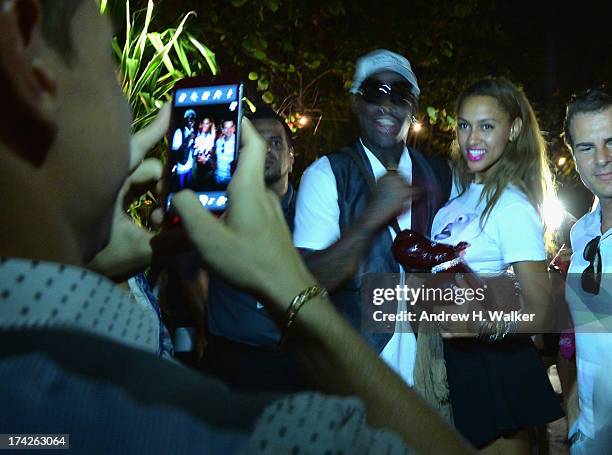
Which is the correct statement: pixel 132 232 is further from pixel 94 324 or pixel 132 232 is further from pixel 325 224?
pixel 325 224

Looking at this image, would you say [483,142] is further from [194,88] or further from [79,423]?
[79,423]

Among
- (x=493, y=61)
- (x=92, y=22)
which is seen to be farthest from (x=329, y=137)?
(x=92, y=22)

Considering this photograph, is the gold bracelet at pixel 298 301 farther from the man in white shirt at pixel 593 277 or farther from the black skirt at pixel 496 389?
the man in white shirt at pixel 593 277

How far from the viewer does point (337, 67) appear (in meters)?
8.88

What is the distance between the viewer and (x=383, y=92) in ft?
10.3

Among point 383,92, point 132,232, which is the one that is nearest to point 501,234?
point 383,92

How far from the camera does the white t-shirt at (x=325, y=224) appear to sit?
2.70m

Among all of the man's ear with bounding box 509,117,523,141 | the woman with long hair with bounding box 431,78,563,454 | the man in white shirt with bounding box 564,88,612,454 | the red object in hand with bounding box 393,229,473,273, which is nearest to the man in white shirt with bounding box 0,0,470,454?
the red object in hand with bounding box 393,229,473,273

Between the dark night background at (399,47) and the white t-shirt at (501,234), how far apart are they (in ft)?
11.5

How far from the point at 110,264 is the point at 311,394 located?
1033mm

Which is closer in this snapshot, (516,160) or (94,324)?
(94,324)

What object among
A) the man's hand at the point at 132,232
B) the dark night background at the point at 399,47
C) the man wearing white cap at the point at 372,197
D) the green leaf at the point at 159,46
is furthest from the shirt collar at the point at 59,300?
the dark night background at the point at 399,47

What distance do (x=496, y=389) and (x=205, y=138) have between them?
173 cm

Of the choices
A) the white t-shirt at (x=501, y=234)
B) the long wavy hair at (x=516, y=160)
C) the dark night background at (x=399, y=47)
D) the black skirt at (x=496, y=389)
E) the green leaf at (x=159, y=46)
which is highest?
the dark night background at (x=399, y=47)
